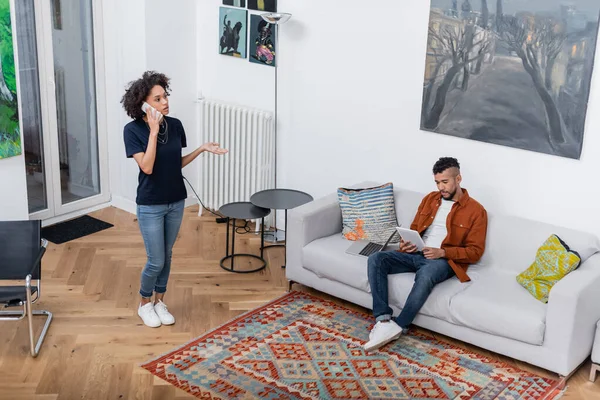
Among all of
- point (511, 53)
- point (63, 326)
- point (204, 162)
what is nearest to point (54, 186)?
point (204, 162)

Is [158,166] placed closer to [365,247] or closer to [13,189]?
[365,247]

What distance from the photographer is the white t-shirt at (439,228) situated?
5.00 metres

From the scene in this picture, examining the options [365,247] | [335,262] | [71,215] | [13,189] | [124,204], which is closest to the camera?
[335,262]

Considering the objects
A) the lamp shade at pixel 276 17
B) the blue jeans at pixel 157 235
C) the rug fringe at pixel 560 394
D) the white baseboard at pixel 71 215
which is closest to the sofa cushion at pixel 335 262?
the blue jeans at pixel 157 235

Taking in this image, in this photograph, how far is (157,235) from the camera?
469 centimetres

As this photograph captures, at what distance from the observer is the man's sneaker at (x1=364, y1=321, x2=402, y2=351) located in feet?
15.3

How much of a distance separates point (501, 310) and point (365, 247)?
108 cm

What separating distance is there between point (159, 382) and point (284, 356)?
73cm

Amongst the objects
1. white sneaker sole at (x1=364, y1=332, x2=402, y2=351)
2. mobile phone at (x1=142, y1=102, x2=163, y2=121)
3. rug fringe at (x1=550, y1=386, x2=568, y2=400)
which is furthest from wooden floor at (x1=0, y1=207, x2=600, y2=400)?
mobile phone at (x1=142, y1=102, x2=163, y2=121)

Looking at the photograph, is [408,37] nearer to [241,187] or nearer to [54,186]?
[241,187]

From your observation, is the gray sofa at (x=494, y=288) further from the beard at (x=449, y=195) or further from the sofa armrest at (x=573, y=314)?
the beard at (x=449, y=195)

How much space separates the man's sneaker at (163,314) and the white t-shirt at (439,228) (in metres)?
1.68

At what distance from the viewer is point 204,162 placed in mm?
6840

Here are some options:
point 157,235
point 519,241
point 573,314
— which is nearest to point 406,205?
point 519,241
